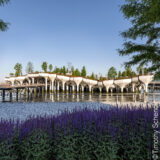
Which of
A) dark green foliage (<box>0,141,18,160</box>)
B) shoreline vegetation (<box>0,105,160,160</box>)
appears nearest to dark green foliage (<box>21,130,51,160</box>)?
shoreline vegetation (<box>0,105,160,160</box>)

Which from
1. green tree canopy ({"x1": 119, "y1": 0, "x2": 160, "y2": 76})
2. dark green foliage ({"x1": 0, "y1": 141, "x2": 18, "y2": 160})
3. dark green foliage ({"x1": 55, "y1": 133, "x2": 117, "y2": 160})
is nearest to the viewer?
dark green foliage ({"x1": 0, "y1": 141, "x2": 18, "y2": 160})

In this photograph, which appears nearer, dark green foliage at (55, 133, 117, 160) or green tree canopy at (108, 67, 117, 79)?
dark green foliage at (55, 133, 117, 160)

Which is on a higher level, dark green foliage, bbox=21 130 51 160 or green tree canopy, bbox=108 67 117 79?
green tree canopy, bbox=108 67 117 79

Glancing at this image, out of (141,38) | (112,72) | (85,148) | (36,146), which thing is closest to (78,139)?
(85,148)

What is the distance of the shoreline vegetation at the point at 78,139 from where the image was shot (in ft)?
9.62

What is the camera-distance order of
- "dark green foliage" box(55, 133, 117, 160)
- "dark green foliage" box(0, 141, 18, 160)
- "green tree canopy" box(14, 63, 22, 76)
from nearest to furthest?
"dark green foliage" box(0, 141, 18, 160) → "dark green foliage" box(55, 133, 117, 160) → "green tree canopy" box(14, 63, 22, 76)

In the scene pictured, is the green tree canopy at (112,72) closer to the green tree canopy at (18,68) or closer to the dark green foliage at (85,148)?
the green tree canopy at (18,68)

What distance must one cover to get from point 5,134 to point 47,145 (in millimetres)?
868

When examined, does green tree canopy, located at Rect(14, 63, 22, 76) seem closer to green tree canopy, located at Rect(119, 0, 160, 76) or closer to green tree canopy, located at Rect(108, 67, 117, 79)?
green tree canopy, located at Rect(108, 67, 117, 79)

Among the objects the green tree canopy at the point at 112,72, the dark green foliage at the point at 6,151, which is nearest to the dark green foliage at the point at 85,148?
the dark green foliage at the point at 6,151

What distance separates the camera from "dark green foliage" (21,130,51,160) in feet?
9.61

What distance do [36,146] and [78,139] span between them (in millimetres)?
881

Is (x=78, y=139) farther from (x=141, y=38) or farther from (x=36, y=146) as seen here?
(x=141, y=38)

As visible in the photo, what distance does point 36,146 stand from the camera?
9.68 feet
